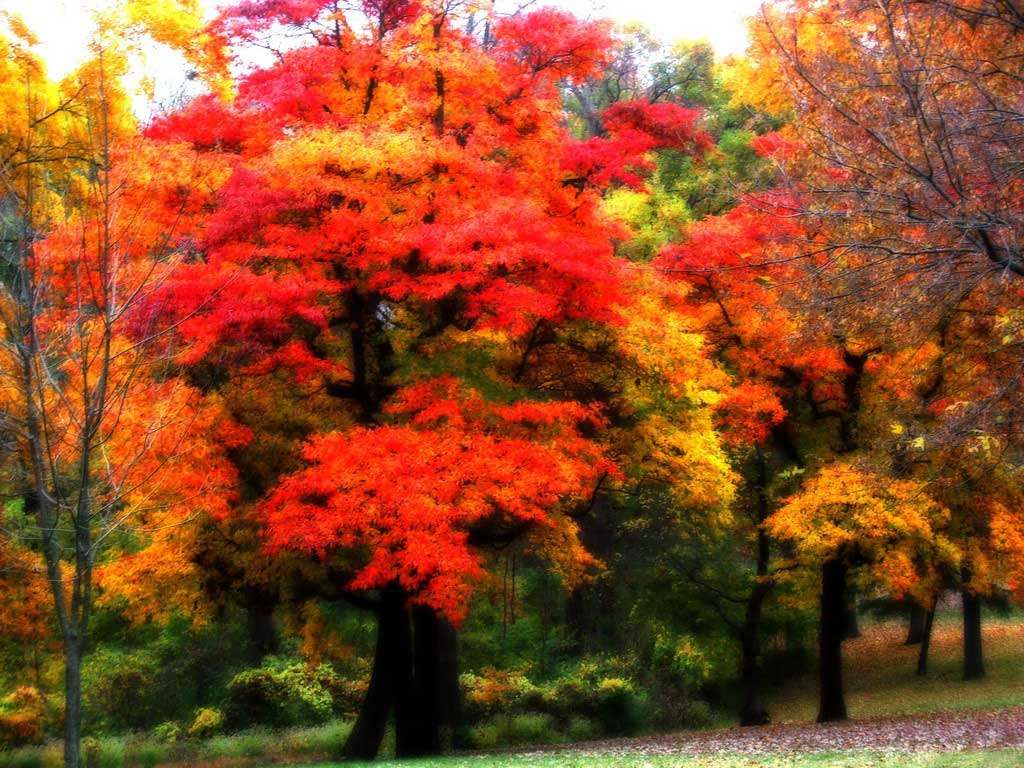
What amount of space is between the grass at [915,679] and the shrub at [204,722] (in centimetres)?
1436

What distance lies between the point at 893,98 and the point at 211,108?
1346 centimetres

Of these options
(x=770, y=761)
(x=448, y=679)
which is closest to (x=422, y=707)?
(x=448, y=679)

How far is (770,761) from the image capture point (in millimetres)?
12492

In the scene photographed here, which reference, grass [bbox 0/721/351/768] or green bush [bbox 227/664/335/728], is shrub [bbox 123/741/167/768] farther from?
green bush [bbox 227/664/335/728]

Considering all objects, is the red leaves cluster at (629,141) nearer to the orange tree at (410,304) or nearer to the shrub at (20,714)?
the orange tree at (410,304)

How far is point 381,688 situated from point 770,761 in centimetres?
828

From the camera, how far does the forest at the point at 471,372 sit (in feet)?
31.0

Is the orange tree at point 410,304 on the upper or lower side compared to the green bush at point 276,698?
upper

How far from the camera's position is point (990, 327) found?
1304 cm

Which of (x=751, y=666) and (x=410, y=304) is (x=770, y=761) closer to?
(x=410, y=304)

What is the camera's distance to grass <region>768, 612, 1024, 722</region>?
82.2ft

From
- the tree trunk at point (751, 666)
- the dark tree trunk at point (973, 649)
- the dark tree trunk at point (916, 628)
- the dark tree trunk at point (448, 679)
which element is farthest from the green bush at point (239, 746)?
the dark tree trunk at point (916, 628)

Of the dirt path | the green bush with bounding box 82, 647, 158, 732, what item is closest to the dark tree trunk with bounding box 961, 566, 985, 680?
the dirt path

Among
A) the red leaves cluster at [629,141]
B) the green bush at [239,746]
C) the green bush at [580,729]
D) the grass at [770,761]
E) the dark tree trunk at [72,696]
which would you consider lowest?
the green bush at [580,729]
